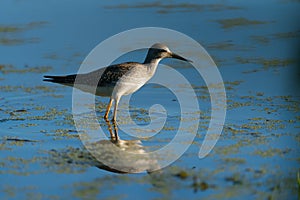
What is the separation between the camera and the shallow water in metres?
4.62

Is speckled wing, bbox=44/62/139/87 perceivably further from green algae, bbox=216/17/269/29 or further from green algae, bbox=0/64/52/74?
green algae, bbox=216/17/269/29

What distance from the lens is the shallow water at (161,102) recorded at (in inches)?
182

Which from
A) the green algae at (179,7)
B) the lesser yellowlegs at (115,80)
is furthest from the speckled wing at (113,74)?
the green algae at (179,7)

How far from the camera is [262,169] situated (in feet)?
16.2

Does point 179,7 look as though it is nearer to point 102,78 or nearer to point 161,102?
point 161,102

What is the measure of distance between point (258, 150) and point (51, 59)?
15.1ft

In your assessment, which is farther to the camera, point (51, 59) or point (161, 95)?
point (51, 59)

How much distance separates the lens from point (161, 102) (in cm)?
750

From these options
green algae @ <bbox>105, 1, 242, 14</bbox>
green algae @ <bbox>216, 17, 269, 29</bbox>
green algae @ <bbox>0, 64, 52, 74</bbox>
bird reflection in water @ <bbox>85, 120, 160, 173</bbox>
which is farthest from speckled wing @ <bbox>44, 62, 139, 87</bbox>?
green algae @ <bbox>105, 1, 242, 14</bbox>

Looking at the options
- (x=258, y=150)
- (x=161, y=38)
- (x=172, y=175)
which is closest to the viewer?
(x=172, y=175)

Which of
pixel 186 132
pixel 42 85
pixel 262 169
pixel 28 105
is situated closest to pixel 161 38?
pixel 42 85

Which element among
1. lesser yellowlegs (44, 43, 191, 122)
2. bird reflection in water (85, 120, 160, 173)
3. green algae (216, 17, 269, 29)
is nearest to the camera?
bird reflection in water (85, 120, 160, 173)

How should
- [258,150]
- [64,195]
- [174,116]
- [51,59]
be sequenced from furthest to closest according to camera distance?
1. [51,59]
2. [174,116]
3. [258,150]
4. [64,195]

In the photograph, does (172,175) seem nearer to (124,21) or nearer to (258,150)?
(258,150)
